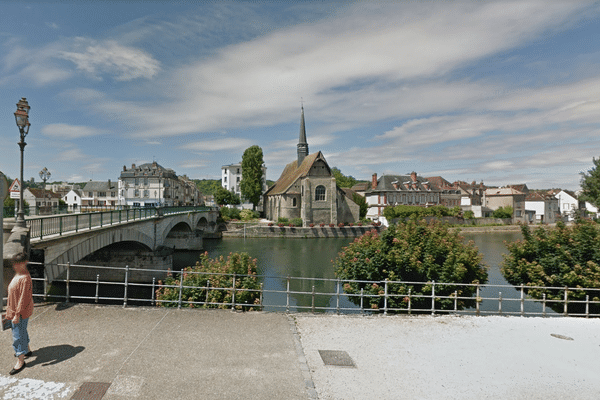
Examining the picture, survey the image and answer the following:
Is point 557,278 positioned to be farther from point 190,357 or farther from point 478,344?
point 190,357

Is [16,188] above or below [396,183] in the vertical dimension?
below

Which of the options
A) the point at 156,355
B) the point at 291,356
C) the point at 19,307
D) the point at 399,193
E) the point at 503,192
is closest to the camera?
the point at 19,307

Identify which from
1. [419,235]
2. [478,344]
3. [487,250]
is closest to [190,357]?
→ [478,344]

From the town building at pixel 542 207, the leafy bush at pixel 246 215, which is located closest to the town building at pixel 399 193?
the leafy bush at pixel 246 215

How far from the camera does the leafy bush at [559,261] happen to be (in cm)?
1023

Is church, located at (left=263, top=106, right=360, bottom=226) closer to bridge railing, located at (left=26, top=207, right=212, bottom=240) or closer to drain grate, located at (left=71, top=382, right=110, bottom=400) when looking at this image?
bridge railing, located at (left=26, top=207, right=212, bottom=240)

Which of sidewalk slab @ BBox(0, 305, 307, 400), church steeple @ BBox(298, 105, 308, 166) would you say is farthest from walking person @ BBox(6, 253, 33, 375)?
church steeple @ BBox(298, 105, 308, 166)

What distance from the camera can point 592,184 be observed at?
48812 mm

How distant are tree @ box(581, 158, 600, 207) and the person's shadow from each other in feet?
194

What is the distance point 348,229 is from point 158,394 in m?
52.0

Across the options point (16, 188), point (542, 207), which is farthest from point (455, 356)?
point (542, 207)

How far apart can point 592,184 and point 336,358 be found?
193 ft

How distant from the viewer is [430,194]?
243 ft

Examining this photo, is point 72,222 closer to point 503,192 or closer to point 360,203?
point 360,203
